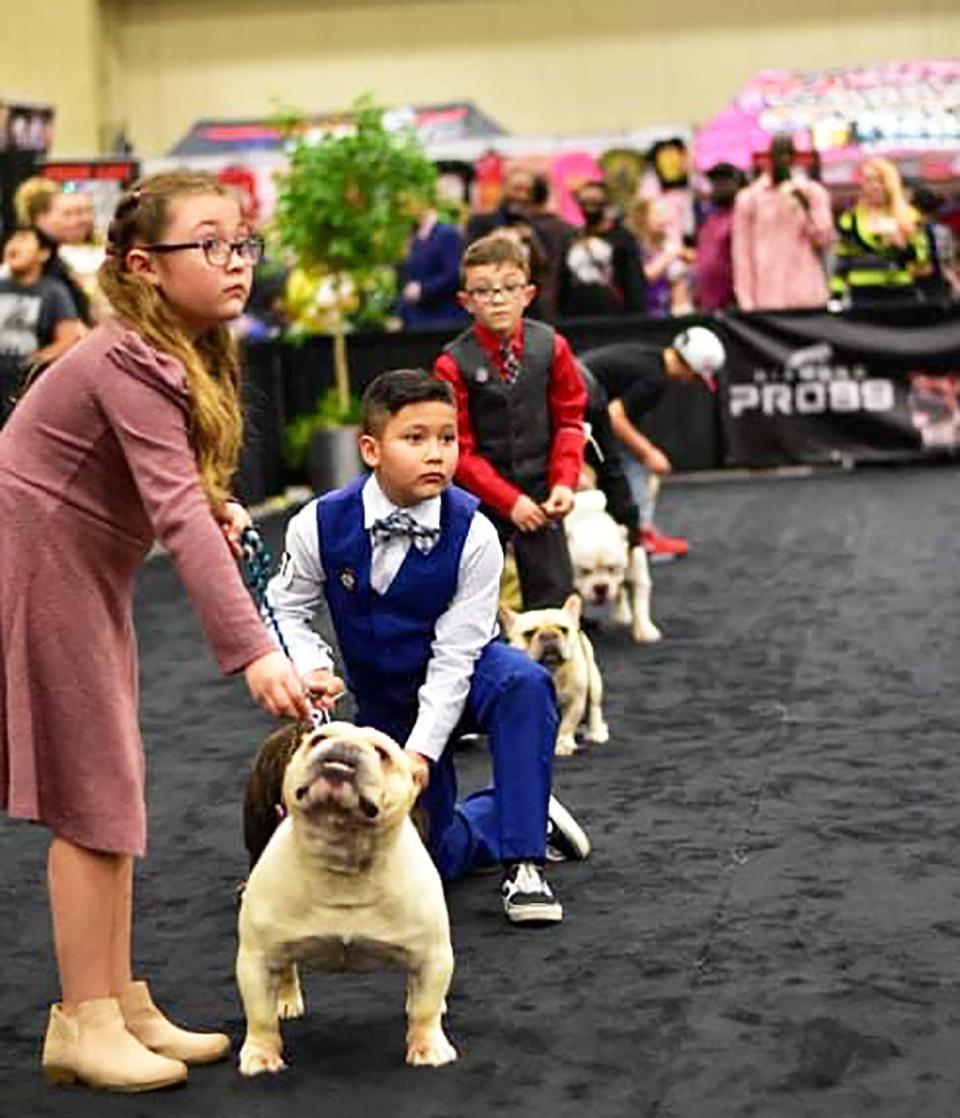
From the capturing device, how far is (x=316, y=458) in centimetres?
1327

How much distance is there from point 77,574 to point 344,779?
50 centimetres

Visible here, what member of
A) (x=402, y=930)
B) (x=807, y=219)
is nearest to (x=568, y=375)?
(x=402, y=930)

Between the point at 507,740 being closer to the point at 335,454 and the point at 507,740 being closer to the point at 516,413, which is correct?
the point at 516,413

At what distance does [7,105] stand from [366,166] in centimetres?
282

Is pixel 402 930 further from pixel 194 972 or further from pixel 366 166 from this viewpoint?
pixel 366 166

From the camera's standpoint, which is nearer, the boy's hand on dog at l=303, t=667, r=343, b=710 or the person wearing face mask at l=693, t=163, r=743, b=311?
the boy's hand on dog at l=303, t=667, r=343, b=710

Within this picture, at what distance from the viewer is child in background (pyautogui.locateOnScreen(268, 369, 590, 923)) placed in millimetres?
4254

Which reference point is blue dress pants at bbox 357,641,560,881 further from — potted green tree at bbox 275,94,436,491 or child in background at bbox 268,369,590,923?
potted green tree at bbox 275,94,436,491

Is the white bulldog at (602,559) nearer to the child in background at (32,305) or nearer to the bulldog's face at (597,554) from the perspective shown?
the bulldog's face at (597,554)

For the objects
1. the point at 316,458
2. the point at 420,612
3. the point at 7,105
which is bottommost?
the point at 316,458

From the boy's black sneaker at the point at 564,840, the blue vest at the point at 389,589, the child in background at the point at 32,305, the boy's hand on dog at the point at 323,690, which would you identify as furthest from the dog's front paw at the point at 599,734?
the child in background at the point at 32,305

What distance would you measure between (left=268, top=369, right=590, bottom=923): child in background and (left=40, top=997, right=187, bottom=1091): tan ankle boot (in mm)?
792

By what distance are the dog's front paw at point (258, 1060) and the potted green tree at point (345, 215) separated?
9577 millimetres

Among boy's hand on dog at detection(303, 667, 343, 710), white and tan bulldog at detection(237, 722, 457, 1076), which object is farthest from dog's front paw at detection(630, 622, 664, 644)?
white and tan bulldog at detection(237, 722, 457, 1076)
